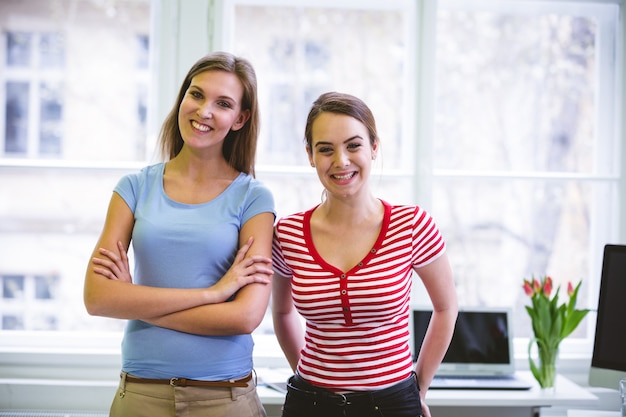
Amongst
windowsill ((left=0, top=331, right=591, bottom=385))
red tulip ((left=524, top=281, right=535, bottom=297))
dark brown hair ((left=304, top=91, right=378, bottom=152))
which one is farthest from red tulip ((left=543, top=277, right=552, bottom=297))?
dark brown hair ((left=304, top=91, right=378, bottom=152))

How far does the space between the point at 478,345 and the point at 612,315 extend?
53 cm

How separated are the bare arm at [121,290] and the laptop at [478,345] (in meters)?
1.12

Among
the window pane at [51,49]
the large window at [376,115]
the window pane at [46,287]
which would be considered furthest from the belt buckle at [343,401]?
the window pane at [51,49]

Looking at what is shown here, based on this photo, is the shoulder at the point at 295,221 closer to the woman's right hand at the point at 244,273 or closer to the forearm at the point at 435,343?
the woman's right hand at the point at 244,273

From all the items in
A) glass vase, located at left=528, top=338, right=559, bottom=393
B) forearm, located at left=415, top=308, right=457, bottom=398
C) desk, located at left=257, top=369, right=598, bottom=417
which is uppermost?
forearm, located at left=415, top=308, right=457, bottom=398

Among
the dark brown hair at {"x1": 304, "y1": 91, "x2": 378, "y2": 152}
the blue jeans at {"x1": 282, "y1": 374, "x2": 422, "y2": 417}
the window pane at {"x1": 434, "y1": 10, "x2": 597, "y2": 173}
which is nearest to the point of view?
the blue jeans at {"x1": 282, "y1": 374, "x2": 422, "y2": 417}

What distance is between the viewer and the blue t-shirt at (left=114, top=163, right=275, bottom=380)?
1687 millimetres

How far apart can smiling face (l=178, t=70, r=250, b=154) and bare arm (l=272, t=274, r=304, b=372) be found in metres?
0.44

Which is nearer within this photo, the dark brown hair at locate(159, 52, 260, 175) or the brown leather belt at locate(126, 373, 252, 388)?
the brown leather belt at locate(126, 373, 252, 388)

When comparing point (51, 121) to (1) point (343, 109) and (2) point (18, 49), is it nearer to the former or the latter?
(2) point (18, 49)

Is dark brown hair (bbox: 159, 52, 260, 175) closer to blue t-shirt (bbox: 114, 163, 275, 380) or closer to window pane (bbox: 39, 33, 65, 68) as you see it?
blue t-shirt (bbox: 114, 163, 275, 380)

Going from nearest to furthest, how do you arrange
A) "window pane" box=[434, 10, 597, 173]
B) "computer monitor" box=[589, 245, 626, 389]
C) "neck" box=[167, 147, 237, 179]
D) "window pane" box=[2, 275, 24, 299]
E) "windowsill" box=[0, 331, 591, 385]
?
"neck" box=[167, 147, 237, 179]
"computer monitor" box=[589, 245, 626, 389]
"windowsill" box=[0, 331, 591, 385]
"window pane" box=[2, 275, 24, 299]
"window pane" box=[434, 10, 597, 173]

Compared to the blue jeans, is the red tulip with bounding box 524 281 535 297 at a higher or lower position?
higher

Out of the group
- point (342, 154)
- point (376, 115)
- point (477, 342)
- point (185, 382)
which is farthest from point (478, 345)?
point (185, 382)
